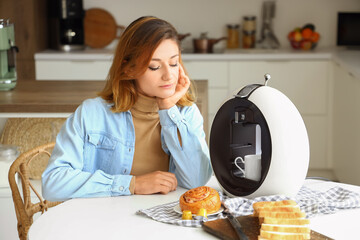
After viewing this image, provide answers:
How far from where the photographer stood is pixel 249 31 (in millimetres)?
5066

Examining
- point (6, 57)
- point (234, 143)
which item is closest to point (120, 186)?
point (234, 143)

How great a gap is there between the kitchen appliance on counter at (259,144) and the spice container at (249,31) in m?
3.44

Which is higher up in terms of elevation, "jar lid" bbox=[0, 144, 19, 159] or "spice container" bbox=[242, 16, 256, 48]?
"spice container" bbox=[242, 16, 256, 48]

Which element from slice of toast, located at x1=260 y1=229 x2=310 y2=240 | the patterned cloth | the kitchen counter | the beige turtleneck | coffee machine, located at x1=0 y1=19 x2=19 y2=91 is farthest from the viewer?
coffee machine, located at x1=0 y1=19 x2=19 y2=91

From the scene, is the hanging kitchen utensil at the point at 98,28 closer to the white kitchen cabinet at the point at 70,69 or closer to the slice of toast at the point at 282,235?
the white kitchen cabinet at the point at 70,69

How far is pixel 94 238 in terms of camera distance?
1.42 meters

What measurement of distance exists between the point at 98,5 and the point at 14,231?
9.12 ft

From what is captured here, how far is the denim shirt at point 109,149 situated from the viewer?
1742mm

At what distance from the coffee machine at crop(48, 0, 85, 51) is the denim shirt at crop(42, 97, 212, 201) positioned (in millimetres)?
3143

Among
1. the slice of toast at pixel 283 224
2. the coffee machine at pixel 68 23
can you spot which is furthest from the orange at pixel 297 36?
the slice of toast at pixel 283 224

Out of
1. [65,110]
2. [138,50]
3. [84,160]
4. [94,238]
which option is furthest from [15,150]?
[94,238]

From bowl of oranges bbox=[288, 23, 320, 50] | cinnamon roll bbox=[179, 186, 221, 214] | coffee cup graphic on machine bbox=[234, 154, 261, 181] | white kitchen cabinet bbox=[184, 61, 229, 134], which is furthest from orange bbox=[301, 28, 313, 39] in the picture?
cinnamon roll bbox=[179, 186, 221, 214]

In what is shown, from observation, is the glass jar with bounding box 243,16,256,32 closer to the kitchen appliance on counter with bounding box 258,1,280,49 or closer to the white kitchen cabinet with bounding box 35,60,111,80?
the kitchen appliance on counter with bounding box 258,1,280,49

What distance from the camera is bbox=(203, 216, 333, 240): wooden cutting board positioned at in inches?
53.8
